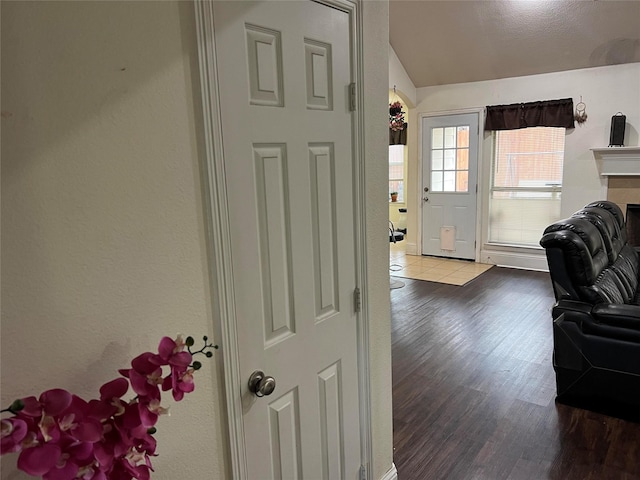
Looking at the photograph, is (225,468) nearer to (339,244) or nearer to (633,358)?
(339,244)

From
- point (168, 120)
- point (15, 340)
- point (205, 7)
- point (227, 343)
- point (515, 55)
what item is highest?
point (515, 55)

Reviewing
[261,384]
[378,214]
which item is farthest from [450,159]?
[261,384]

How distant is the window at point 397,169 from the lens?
8.50 meters

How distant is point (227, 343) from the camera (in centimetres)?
122

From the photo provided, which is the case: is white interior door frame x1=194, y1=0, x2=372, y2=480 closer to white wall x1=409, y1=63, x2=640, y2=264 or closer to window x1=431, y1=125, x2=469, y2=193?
white wall x1=409, y1=63, x2=640, y2=264

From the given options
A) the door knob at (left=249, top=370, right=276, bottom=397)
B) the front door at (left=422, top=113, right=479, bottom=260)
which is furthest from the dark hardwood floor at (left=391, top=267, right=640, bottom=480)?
the front door at (left=422, top=113, right=479, bottom=260)

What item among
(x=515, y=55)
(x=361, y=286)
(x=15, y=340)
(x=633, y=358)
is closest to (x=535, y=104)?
(x=515, y=55)

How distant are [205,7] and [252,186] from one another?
1.45 feet

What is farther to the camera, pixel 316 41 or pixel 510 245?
pixel 510 245

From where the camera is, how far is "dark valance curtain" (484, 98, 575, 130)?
5477 mm

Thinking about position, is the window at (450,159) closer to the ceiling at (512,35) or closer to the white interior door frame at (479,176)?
the white interior door frame at (479,176)

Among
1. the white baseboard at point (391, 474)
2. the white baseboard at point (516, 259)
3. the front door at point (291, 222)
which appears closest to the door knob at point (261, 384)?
the front door at point (291, 222)

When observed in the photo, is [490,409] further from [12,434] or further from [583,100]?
[583,100]

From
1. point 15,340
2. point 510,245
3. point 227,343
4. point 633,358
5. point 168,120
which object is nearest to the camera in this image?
point 15,340
